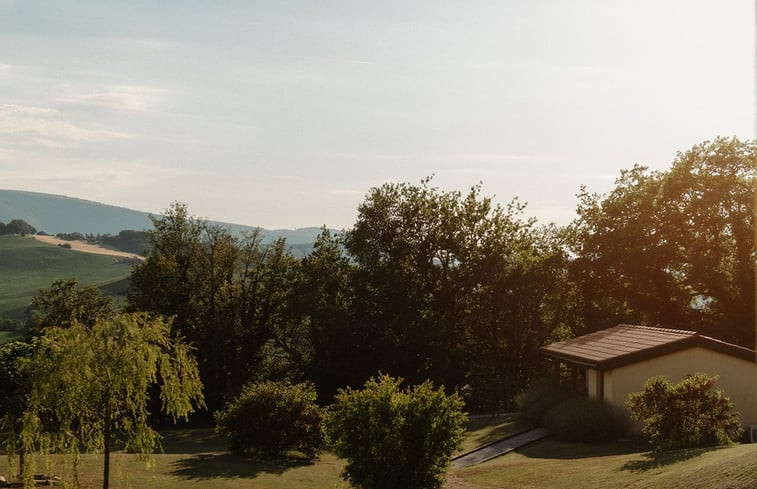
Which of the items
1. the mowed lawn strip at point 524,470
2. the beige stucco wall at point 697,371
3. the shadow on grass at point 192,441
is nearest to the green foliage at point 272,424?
the mowed lawn strip at point 524,470

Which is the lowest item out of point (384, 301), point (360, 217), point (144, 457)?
point (144, 457)

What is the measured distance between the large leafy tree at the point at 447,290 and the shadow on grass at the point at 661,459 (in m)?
23.9

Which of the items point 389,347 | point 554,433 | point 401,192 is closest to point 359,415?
point 554,433

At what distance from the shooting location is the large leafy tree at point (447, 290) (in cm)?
4447

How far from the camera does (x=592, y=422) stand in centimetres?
2578

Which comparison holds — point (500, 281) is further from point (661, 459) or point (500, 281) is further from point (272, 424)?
point (661, 459)

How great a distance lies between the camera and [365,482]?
17875 millimetres

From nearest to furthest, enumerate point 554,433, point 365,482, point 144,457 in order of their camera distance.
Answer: point 144,457 < point 365,482 < point 554,433

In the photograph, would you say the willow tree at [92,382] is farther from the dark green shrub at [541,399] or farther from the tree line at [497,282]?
the tree line at [497,282]

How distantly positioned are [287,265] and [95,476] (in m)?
32.0

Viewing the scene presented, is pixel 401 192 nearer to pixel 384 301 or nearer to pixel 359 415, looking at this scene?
pixel 384 301

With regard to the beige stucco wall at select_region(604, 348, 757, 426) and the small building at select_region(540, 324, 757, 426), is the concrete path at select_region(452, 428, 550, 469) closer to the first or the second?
the small building at select_region(540, 324, 757, 426)

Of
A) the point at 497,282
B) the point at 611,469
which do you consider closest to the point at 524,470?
the point at 611,469

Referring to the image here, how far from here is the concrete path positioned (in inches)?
1014
